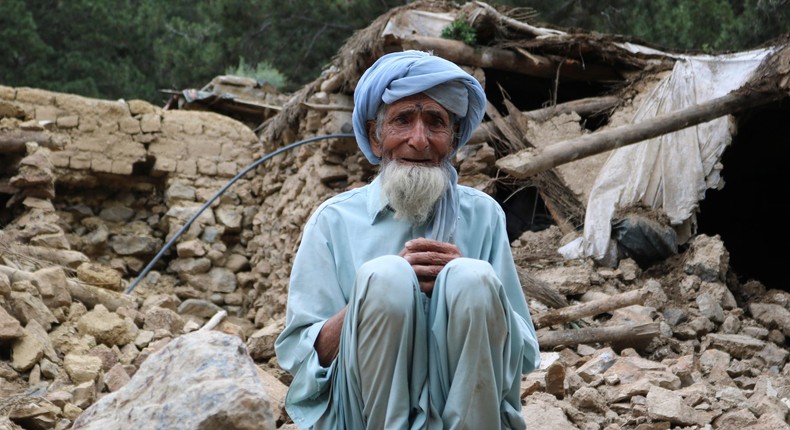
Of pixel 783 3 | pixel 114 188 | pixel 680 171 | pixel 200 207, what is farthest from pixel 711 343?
pixel 783 3

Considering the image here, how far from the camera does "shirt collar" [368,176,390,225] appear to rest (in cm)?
300

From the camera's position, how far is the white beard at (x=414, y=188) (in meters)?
2.95

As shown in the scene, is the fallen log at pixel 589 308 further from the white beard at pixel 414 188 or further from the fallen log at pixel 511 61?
the white beard at pixel 414 188

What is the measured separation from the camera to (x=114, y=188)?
9.53 m

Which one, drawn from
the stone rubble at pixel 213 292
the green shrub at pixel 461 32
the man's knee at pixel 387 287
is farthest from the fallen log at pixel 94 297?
the man's knee at pixel 387 287

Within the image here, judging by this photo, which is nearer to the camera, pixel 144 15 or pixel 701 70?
pixel 701 70

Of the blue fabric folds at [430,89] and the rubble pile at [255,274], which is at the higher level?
the blue fabric folds at [430,89]

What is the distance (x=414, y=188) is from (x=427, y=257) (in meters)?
0.30

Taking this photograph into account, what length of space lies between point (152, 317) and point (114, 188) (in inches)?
147

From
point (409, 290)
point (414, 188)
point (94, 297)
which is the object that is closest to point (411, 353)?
point (409, 290)

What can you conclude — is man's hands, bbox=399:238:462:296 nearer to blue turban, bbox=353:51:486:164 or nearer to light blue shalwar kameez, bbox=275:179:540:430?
light blue shalwar kameez, bbox=275:179:540:430

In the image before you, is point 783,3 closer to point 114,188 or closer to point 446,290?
point 114,188

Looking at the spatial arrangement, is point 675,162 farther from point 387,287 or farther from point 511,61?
point 387,287

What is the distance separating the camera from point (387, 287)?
2520mm
